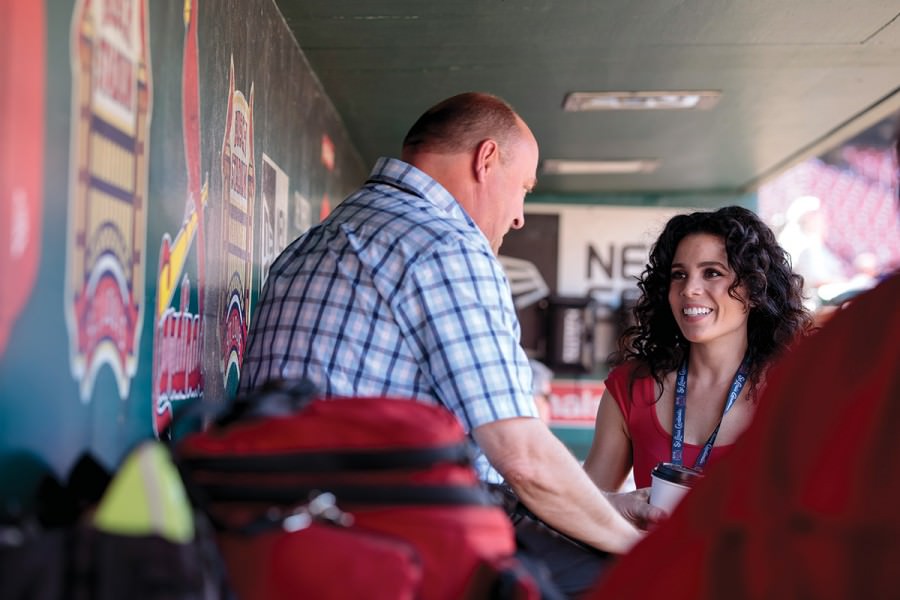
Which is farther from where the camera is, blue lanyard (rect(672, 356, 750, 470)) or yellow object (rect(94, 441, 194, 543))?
blue lanyard (rect(672, 356, 750, 470))

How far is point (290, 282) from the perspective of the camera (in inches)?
76.0

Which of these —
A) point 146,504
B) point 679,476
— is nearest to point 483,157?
point 679,476

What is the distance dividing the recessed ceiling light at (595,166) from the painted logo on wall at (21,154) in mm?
5209

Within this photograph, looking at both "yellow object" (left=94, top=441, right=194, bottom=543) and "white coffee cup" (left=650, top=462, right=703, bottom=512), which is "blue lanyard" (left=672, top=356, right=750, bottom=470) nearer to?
"white coffee cup" (left=650, top=462, right=703, bottom=512)

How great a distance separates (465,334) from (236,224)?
3.89 ft

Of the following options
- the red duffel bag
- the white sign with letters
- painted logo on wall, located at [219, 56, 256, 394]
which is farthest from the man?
the white sign with letters

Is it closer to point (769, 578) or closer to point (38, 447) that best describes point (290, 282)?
point (38, 447)

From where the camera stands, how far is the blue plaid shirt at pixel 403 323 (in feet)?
5.66

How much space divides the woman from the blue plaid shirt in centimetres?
114

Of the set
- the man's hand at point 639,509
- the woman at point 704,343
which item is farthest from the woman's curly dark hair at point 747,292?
the man's hand at point 639,509

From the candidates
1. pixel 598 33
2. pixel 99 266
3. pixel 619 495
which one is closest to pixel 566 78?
pixel 598 33

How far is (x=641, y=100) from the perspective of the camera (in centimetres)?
479

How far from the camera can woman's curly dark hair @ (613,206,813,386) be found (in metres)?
2.97

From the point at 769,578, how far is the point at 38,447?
103 centimetres
